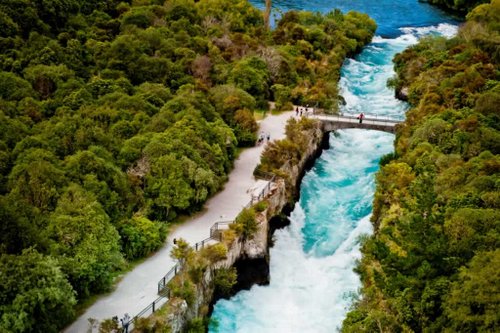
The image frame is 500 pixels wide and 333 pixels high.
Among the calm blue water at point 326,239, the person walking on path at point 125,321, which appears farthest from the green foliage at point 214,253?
the person walking on path at point 125,321

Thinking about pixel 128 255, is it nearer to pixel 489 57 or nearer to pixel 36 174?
pixel 36 174

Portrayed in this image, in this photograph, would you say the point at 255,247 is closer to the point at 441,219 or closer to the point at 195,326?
the point at 195,326

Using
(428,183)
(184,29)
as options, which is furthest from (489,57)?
(428,183)

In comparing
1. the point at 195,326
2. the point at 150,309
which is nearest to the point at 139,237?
the point at 150,309

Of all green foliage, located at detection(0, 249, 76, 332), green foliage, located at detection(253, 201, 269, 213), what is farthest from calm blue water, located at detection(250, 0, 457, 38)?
green foliage, located at detection(0, 249, 76, 332)

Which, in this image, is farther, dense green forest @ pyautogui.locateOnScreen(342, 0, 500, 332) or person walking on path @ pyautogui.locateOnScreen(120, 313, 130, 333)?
person walking on path @ pyautogui.locateOnScreen(120, 313, 130, 333)

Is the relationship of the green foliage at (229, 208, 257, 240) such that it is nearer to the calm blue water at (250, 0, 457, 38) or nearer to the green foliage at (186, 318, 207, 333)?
the green foliage at (186, 318, 207, 333)

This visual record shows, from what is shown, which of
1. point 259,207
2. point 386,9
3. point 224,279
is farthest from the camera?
point 386,9
